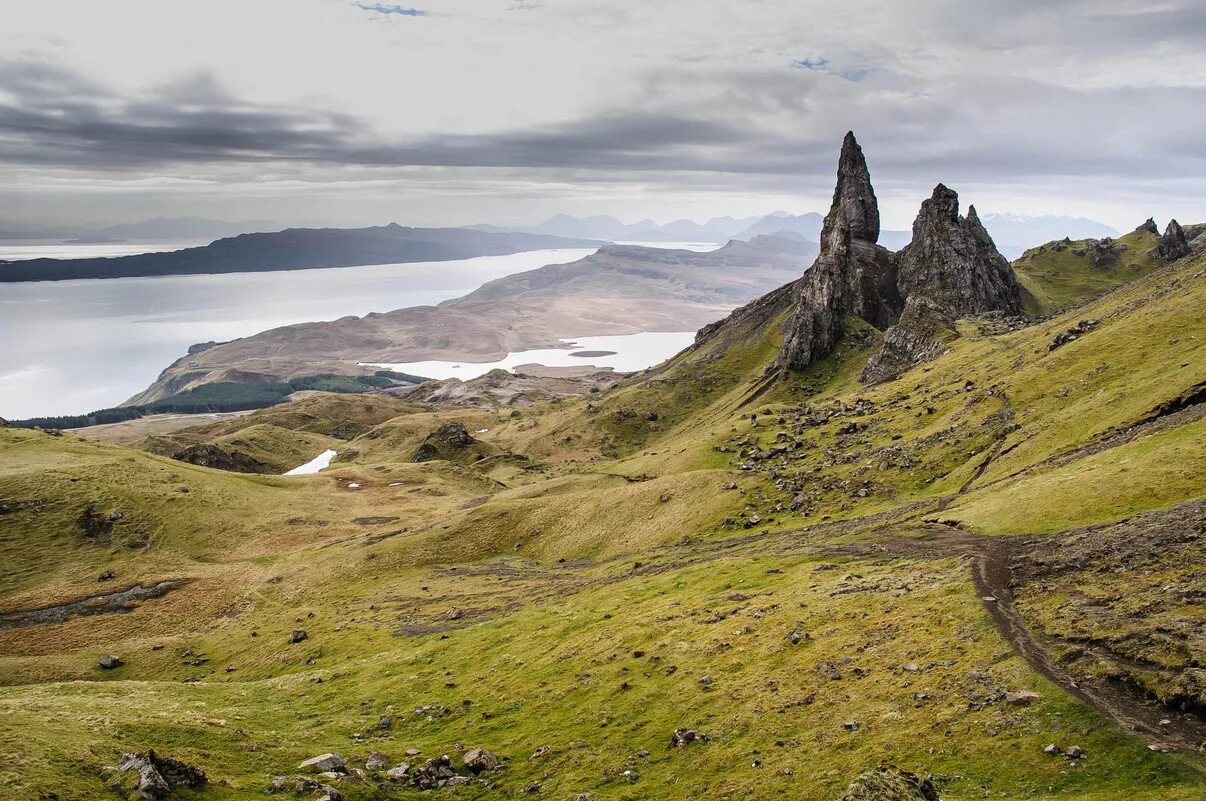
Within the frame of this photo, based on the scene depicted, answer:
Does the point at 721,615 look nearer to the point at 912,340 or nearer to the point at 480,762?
the point at 480,762

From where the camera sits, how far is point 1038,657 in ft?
120

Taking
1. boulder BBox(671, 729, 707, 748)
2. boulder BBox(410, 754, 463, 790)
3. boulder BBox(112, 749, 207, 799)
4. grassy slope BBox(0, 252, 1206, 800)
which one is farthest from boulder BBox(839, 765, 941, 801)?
boulder BBox(112, 749, 207, 799)

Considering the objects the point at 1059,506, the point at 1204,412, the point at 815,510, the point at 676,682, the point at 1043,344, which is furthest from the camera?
the point at 1043,344

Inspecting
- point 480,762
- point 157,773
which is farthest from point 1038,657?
point 157,773

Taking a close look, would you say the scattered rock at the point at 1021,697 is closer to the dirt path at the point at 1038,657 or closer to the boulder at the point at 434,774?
the dirt path at the point at 1038,657

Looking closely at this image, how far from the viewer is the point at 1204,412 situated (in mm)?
60812

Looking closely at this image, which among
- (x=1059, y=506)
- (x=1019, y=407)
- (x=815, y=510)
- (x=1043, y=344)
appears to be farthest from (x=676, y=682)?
(x=1043, y=344)

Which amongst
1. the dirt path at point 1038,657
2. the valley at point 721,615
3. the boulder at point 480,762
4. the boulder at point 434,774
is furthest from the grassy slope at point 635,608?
the boulder at point 434,774

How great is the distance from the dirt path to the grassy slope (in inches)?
40.3

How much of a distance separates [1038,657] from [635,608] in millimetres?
35016

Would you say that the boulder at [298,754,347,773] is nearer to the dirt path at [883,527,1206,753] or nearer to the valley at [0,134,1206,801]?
the valley at [0,134,1206,801]

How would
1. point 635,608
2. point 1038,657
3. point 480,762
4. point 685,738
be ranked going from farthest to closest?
point 635,608, point 480,762, point 685,738, point 1038,657

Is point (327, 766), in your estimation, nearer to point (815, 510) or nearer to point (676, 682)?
point (676, 682)

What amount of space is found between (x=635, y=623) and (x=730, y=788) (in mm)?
25701
